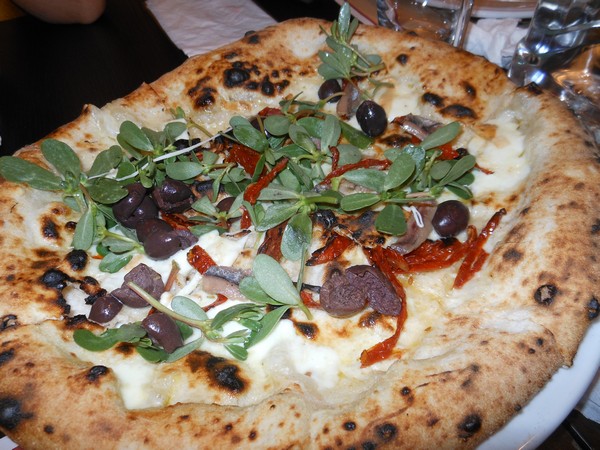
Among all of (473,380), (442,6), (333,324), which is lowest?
(333,324)

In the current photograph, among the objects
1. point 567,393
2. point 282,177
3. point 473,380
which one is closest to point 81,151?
point 282,177

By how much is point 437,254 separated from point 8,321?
5.04ft

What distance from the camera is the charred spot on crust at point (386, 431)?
1711 mm

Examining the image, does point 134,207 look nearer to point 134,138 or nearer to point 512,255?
point 134,138

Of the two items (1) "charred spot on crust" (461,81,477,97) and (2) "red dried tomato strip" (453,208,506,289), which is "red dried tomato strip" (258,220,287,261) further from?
(1) "charred spot on crust" (461,81,477,97)

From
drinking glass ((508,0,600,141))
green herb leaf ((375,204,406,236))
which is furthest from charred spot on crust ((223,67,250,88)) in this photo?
drinking glass ((508,0,600,141))

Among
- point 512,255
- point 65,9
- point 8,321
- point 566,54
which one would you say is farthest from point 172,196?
point 65,9

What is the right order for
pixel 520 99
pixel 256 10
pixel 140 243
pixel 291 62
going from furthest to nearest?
pixel 256 10
pixel 291 62
pixel 520 99
pixel 140 243

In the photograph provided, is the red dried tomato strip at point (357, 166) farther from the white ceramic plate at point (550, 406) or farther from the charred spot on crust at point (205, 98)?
the white ceramic plate at point (550, 406)

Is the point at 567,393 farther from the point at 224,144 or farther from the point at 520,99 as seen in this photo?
the point at 224,144

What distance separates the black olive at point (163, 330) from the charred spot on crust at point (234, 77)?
4.81 ft

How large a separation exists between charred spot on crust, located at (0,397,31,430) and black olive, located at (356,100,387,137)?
68.8 inches

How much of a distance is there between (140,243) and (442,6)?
248cm

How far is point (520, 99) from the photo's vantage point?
266 cm
